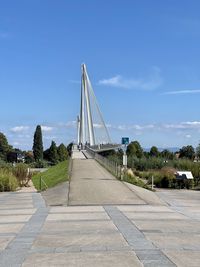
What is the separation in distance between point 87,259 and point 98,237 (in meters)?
2.49

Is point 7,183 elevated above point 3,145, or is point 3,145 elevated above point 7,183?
point 3,145

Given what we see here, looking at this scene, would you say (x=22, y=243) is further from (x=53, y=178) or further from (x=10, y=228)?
(x=53, y=178)

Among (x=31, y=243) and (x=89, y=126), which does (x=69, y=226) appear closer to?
(x=31, y=243)

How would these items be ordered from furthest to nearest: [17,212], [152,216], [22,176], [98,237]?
[22,176]
[17,212]
[152,216]
[98,237]

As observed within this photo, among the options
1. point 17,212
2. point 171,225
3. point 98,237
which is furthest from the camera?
point 17,212

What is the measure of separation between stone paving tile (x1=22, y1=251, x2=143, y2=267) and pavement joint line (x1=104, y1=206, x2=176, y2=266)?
24 cm

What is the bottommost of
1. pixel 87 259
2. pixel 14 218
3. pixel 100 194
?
pixel 87 259

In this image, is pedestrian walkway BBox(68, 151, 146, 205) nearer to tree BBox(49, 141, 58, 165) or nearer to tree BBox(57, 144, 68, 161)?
tree BBox(49, 141, 58, 165)

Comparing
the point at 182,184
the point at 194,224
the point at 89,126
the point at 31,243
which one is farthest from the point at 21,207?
the point at 89,126

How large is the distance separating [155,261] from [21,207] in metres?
12.2

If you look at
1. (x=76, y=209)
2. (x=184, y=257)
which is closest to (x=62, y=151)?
(x=76, y=209)

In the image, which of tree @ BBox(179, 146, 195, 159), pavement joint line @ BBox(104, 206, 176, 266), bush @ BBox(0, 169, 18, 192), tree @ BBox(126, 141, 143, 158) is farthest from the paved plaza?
tree @ BBox(179, 146, 195, 159)

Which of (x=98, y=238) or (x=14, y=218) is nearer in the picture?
(x=98, y=238)

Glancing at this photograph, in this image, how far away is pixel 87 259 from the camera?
9.29 metres
